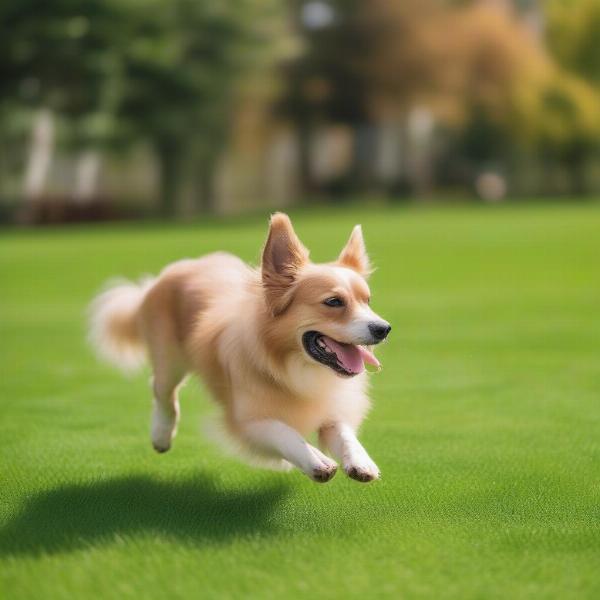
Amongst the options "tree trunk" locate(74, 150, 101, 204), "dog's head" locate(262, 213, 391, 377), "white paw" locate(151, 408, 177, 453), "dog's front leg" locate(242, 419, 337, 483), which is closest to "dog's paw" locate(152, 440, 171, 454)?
"white paw" locate(151, 408, 177, 453)

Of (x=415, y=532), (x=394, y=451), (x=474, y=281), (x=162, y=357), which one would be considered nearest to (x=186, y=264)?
(x=162, y=357)

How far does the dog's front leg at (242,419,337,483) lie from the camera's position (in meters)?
4.30

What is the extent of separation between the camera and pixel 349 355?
461 centimetres

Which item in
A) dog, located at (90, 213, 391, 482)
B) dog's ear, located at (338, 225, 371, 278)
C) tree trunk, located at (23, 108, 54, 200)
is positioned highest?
dog's ear, located at (338, 225, 371, 278)

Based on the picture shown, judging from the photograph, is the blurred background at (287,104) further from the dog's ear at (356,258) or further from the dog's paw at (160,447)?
the dog's ear at (356,258)

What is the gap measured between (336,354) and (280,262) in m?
0.49

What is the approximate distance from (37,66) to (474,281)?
24.2m

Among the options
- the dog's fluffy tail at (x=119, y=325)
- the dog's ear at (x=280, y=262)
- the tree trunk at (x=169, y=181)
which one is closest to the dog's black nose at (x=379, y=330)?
the dog's ear at (x=280, y=262)

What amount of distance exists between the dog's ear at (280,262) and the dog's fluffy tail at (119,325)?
173cm

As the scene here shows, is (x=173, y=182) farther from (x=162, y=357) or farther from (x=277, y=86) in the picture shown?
(x=162, y=357)

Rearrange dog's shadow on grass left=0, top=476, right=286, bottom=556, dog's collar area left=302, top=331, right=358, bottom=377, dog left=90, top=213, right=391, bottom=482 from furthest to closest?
dog's collar area left=302, top=331, right=358, bottom=377 < dog left=90, top=213, right=391, bottom=482 < dog's shadow on grass left=0, top=476, right=286, bottom=556

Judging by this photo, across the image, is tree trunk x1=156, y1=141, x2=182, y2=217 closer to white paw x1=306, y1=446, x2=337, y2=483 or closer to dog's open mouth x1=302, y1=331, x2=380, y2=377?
dog's open mouth x1=302, y1=331, x2=380, y2=377

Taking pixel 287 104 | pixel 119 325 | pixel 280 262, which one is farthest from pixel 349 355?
pixel 287 104

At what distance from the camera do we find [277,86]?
4388 centimetres
